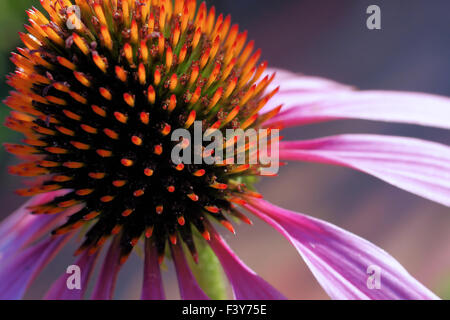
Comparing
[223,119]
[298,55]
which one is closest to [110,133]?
[223,119]

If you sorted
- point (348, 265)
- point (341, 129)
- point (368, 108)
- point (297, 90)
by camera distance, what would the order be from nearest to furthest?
Answer: point (348, 265)
point (368, 108)
point (297, 90)
point (341, 129)

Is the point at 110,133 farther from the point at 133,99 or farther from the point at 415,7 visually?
the point at 415,7

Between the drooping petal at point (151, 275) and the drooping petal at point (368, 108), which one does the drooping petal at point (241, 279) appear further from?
the drooping petal at point (368, 108)

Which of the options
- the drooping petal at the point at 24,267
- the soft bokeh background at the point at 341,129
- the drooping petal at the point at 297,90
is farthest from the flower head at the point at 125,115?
the soft bokeh background at the point at 341,129

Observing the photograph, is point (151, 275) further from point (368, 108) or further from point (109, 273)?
point (368, 108)

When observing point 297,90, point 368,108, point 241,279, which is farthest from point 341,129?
point 241,279

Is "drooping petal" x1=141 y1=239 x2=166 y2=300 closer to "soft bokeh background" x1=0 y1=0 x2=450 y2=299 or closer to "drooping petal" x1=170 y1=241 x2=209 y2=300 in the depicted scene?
"drooping petal" x1=170 y1=241 x2=209 y2=300

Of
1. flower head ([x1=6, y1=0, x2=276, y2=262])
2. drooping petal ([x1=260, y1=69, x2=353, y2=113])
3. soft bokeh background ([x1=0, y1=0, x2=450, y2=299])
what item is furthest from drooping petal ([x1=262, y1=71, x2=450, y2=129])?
soft bokeh background ([x1=0, y1=0, x2=450, y2=299])

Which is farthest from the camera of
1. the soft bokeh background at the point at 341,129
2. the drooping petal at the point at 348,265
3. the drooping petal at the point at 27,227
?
the soft bokeh background at the point at 341,129
